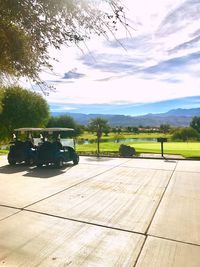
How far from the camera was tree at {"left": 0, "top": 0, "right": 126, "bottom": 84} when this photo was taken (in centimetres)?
244

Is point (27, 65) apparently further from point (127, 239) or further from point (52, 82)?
point (127, 239)

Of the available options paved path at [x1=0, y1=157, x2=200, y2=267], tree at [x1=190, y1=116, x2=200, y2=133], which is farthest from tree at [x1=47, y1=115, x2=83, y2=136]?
paved path at [x1=0, y1=157, x2=200, y2=267]

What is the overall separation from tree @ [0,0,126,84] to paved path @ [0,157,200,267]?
2.34 metres

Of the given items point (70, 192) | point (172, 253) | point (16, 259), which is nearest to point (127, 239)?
point (172, 253)

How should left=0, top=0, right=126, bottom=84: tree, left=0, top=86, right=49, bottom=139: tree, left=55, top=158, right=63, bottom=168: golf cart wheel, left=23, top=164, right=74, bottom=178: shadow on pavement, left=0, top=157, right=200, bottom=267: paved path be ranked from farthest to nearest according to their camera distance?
1. left=0, top=86, right=49, bottom=139: tree
2. left=55, top=158, right=63, bottom=168: golf cart wheel
3. left=23, top=164, right=74, bottom=178: shadow on pavement
4. left=0, top=157, right=200, bottom=267: paved path
5. left=0, top=0, right=126, bottom=84: tree

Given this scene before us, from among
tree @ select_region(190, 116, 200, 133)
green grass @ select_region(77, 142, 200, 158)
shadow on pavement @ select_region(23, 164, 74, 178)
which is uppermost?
tree @ select_region(190, 116, 200, 133)

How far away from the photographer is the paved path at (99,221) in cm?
311

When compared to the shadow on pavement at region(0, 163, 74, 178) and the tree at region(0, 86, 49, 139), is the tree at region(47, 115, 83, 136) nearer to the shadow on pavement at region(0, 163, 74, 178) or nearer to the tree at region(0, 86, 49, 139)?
the tree at region(0, 86, 49, 139)

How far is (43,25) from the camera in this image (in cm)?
267

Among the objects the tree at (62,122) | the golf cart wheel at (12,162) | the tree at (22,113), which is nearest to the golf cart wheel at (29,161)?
the golf cart wheel at (12,162)

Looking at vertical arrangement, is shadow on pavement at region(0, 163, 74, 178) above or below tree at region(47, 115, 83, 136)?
below

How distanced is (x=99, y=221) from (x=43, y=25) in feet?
10.4

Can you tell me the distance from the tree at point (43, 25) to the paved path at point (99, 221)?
2.34m

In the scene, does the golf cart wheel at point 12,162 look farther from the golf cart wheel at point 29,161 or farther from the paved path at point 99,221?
the paved path at point 99,221
